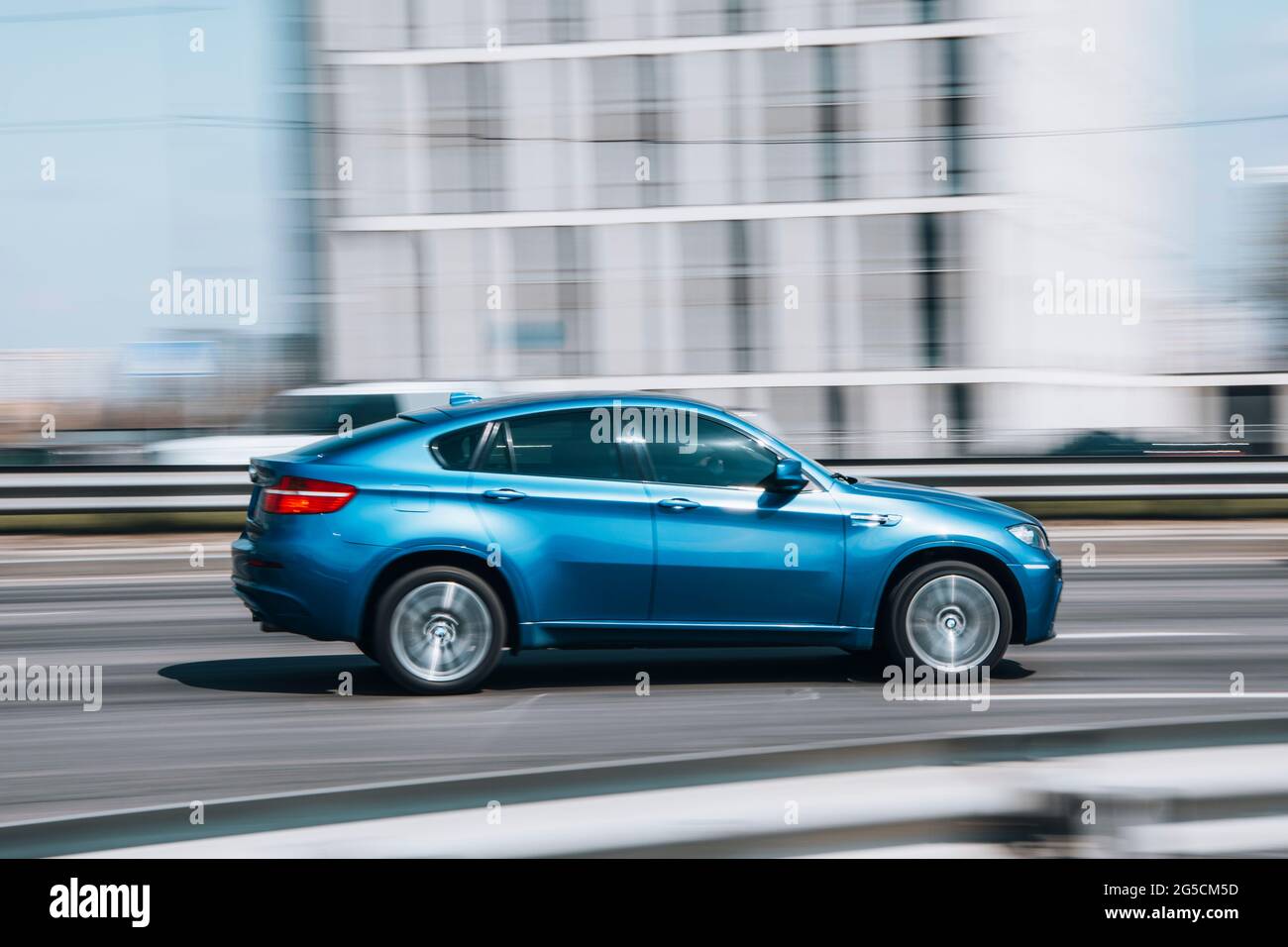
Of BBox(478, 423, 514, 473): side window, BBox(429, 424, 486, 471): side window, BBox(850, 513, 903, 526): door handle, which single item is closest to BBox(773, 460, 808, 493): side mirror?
BBox(850, 513, 903, 526): door handle

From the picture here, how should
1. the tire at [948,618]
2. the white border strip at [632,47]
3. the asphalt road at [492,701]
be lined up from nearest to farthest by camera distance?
the asphalt road at [492,701] → the tire at [948,618] → the white border strip at [632,47]

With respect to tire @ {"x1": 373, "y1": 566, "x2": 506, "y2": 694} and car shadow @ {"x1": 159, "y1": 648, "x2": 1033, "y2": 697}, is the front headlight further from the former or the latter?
tire @ {"x1": 373, "y1": 566, "x2": 506, "y2": 694}

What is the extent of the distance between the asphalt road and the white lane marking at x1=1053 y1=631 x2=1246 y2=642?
0.06 feet

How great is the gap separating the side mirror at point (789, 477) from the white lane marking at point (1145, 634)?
282cm

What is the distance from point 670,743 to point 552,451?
1.76 meters

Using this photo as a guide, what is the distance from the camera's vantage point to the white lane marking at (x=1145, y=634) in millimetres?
9220

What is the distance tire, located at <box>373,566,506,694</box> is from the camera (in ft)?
23.1

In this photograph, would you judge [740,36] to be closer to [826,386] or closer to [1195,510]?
[826,386]

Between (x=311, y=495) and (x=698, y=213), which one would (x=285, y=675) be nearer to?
(x=311, y=495)

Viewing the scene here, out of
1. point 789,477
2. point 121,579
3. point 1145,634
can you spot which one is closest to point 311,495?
point 789,477

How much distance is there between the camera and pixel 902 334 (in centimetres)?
3700

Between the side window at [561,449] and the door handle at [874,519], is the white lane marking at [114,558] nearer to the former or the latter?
the side window at [561,449]

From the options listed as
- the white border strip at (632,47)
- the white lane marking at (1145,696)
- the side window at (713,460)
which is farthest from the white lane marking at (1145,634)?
the white border strip at (632,47)

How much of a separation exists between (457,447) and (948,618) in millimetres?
2664
